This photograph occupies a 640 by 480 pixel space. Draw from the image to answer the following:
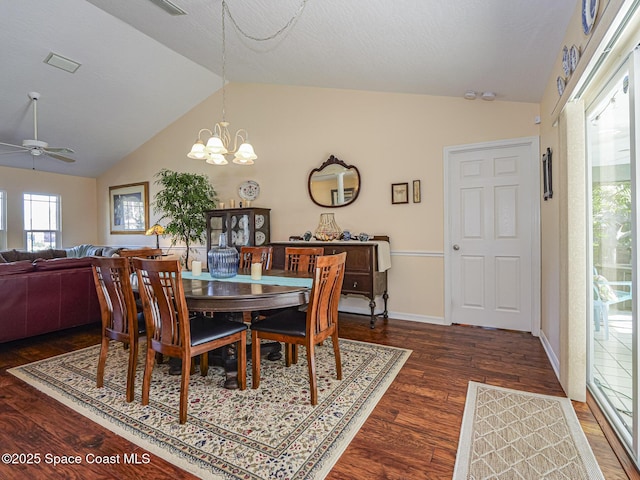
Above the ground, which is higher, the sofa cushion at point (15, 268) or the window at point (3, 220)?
the window at point (3, 220)

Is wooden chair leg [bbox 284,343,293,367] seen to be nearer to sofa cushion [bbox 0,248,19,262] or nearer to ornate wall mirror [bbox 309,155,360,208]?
ornate wall mirror [bbox 309,155,360,208]

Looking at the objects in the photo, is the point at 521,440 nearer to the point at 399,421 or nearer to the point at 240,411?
the point at 399,421

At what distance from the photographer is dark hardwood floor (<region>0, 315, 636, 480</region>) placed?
5.15 feet

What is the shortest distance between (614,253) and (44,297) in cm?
466

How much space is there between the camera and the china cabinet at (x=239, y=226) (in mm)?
4781

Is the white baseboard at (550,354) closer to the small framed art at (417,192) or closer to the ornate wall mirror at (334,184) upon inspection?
the small framed art at (417,192)

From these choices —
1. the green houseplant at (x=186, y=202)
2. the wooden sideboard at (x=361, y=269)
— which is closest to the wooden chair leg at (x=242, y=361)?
the wooden sideboard at (x=361, y=269)

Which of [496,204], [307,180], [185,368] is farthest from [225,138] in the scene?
[496,204]

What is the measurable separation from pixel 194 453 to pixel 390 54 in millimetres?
3322

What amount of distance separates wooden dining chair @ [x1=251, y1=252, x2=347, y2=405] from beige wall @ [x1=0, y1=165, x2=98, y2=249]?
6.48 meters

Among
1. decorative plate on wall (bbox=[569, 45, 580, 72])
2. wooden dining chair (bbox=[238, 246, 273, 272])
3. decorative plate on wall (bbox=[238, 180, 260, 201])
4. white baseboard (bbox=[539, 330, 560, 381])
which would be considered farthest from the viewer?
decorative plate on wall (bbox=[238, 180, 260, 201])

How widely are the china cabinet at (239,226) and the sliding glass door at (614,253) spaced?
146 inches

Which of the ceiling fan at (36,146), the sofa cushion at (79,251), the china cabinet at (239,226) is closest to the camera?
the ceiling fan at (36,146)

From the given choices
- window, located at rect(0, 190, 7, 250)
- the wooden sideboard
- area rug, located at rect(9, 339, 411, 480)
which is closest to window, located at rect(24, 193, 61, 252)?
window, located at rect(0, 190, 7, 250)
